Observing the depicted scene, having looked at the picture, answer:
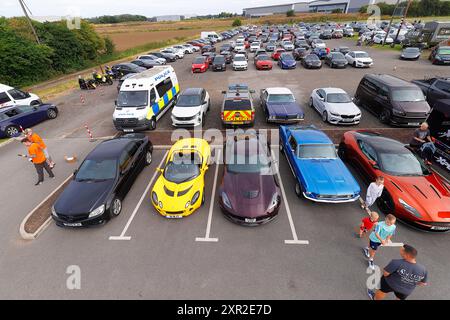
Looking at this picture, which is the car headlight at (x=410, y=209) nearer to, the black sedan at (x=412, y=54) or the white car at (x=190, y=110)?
the white car at (x=190, y=110)

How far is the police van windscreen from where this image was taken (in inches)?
494

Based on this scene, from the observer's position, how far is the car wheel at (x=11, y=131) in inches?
513

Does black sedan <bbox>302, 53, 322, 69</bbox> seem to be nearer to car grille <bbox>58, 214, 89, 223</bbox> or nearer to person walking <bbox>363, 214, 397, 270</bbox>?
person walking <bbox>363, 214, 397, 270</bbox>

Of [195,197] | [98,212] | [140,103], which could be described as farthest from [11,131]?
[195,197]

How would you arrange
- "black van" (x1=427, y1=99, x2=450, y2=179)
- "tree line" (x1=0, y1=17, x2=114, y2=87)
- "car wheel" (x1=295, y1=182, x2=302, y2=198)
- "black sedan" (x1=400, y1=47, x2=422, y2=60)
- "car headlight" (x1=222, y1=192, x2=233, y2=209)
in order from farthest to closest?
"black sedan" (x1=400, y1=47, x2=422, y2=60) < "tree line" (x1=0, y1=17, x2=114, y2=87) < "black van" (x1=427, y1=99, x2=450, y2=179) < "car wheel" (x1=295, y1=182, x2=302, y2=198) < "car headlight" (x1=222, y1=192, x2=233, y2=209)

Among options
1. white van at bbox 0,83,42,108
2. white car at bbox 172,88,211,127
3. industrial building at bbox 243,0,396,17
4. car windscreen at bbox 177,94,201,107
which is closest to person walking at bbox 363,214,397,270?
white car at bbox 172,88,211,127

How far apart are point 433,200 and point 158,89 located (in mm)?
13257

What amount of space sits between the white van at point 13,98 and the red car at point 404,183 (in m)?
20.7

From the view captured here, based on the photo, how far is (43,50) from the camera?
24.6m

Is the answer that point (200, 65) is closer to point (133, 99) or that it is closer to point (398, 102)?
A: point (133, 99)

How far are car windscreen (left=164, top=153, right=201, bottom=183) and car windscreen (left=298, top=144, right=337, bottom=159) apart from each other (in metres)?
3.73

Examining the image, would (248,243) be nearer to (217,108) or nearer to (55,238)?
(55,238)

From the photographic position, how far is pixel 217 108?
15750 millimetres
